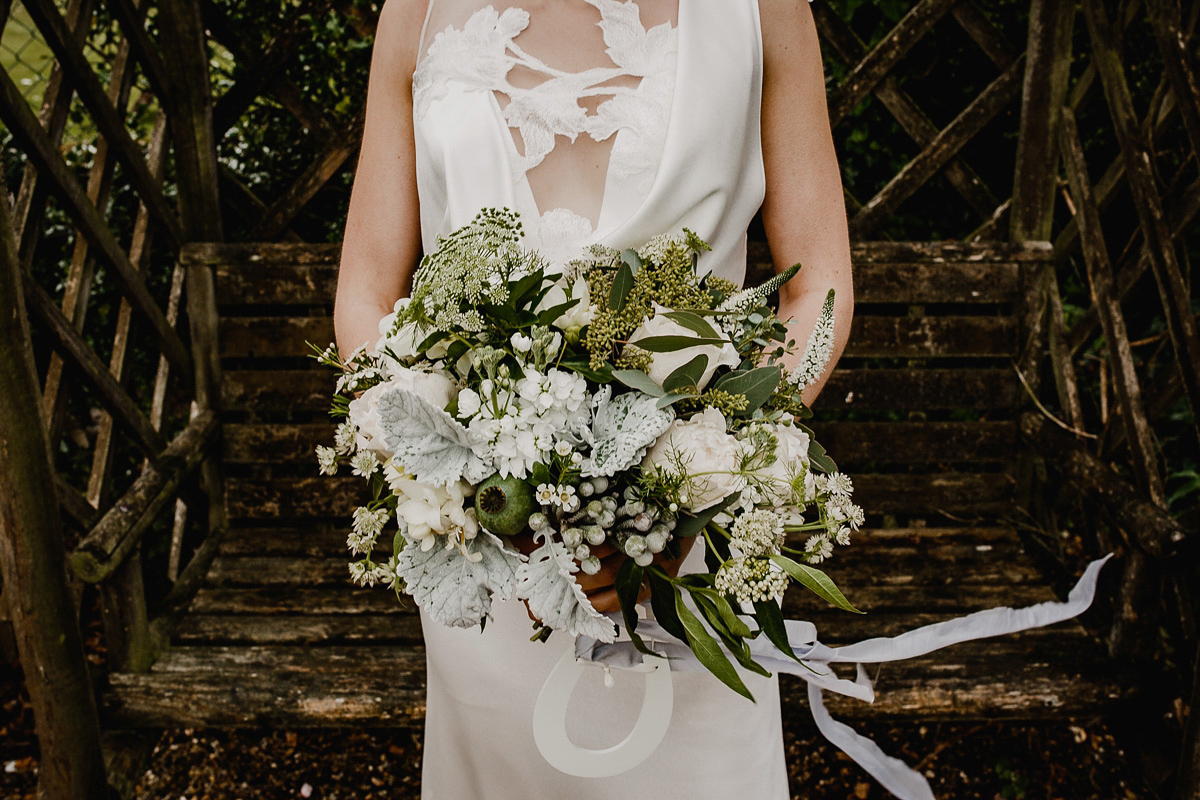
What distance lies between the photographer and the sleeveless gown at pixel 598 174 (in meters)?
1.35

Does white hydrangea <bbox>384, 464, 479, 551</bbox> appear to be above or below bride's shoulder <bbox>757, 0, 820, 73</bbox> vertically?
below

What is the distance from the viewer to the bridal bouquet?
36.6 inches

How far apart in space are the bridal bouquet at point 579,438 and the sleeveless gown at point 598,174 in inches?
13.7

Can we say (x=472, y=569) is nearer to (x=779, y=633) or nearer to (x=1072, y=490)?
(x=779, y=633)

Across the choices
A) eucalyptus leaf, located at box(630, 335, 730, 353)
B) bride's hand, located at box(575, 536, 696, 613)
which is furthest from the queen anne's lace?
bride's hand, located at box(575, 536, 696, 613)

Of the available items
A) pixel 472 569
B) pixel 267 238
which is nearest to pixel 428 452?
pixel 472 569

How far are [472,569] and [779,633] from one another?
38cm

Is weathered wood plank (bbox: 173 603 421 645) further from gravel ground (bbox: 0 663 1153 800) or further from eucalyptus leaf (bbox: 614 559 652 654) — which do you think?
eucalyptus leaf (bbox: 614 559 652 654)

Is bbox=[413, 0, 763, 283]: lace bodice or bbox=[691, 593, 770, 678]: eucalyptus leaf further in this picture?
bbox=[413, 0, 763, 283]: lace bodice

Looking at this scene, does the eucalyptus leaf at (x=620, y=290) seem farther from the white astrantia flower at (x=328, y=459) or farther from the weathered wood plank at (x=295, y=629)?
the weathered wood plank at (x=295, y=629)

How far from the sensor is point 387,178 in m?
1.50

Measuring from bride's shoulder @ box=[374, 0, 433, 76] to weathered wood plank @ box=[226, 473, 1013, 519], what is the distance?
164cm

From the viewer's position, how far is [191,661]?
226cm

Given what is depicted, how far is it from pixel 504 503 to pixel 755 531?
28 centimetres
